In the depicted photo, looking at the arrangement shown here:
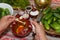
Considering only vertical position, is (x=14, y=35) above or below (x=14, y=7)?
below

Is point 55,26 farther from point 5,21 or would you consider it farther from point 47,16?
point 5,21

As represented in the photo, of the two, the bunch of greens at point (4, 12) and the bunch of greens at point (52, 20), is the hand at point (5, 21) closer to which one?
the bunch of greens at point (4, 12)

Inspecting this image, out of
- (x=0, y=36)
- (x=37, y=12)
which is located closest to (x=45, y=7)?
(x=37, y=12)

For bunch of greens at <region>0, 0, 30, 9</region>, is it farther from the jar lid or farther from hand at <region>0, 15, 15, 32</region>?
hand at <region>0, 15, 15, 32</region>

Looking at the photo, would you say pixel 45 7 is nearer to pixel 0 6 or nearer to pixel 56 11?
pixel 56 11

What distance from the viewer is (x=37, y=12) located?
1.23m

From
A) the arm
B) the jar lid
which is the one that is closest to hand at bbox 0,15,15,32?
the arm

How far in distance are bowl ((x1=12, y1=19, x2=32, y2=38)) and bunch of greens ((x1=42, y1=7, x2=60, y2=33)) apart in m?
0.10

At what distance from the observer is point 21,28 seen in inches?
42.4

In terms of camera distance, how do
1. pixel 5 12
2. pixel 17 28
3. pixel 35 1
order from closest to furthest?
pixel 17 28, pixel 5 12, pixel 35 1

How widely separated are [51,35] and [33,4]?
0.35 metres

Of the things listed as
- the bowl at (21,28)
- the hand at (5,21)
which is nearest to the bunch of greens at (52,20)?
the bowl at (21,28)

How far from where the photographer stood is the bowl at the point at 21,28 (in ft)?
3.51

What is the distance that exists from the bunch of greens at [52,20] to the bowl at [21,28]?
10 cm
